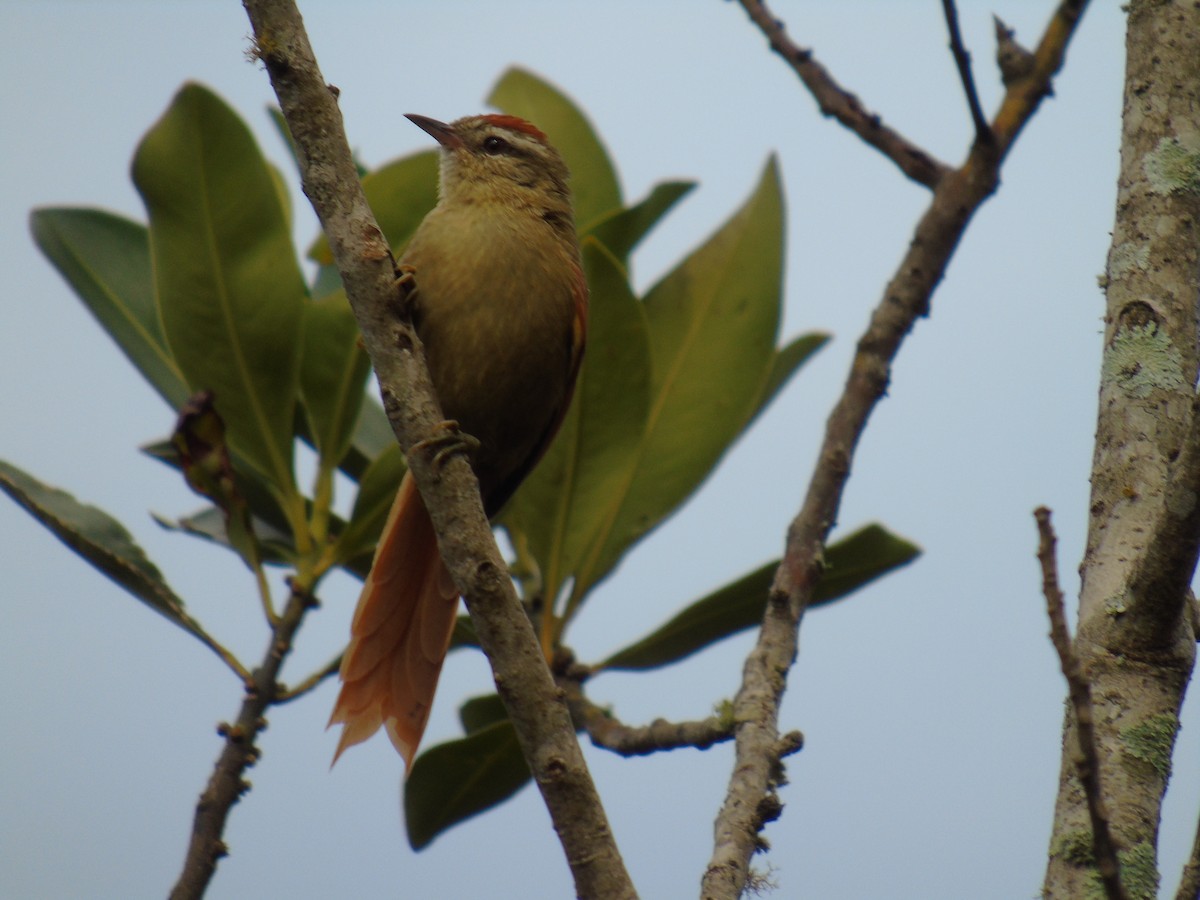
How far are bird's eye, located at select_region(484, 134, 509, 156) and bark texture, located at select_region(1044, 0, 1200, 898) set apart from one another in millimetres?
1757

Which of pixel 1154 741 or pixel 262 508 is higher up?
pixel 262 508

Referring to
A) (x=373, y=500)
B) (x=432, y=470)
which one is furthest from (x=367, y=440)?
(x=432, y=470)

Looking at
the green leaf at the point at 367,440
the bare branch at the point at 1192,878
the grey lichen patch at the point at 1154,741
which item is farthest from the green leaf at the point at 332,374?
the bare branch at the point at 1192,878

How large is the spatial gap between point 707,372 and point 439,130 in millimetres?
1064

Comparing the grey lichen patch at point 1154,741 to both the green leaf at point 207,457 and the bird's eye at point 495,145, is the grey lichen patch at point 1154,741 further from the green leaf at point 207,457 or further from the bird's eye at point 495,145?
the bird's eye at point 495,145

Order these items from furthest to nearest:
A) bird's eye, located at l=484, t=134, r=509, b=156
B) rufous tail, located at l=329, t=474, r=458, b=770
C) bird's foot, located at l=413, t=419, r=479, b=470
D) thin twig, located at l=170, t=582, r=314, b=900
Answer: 1. bird's eye, located at l=484, t=134, r=509, b=156
2. rufous tail, located at l=329, t=474, r=458, b=770
3. thin twig, located at l=170, t=582, r=314, b=900
4. bird's foot, located at l=413, t=419, r=479, b=470

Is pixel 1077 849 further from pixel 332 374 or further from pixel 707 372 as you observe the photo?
pixel 332 374

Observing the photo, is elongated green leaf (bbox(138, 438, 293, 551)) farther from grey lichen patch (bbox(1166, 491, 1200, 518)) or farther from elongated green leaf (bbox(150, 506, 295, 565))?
grey lichen patch (bbox(1166, 491, 1200, 518))

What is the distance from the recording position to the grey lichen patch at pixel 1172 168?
2295 mm

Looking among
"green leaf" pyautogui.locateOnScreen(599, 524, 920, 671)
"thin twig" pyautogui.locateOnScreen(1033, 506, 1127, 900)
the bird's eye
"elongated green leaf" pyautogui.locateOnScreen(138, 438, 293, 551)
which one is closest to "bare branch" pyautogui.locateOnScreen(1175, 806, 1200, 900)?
"thin twig" pyautogui.locateOnScreen(1033, 506, 1127, 900)

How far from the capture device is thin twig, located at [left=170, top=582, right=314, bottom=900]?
251 centimetres

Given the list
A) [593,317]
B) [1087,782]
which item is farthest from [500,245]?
[1087,782]

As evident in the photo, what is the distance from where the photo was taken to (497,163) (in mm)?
3615

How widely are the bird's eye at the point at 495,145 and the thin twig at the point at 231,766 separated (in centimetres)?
143
